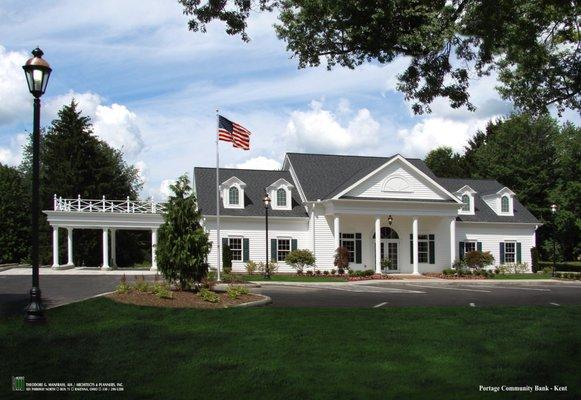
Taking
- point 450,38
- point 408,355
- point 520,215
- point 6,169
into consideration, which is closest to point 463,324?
point 408,355

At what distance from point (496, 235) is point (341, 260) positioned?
40.5 feet

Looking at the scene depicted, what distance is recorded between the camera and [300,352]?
30.3 ft

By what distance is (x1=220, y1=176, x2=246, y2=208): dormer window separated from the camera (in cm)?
3778

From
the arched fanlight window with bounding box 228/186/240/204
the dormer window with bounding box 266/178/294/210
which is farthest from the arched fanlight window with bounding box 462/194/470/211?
the arched fanlight window with bounding box 228/186/240/204

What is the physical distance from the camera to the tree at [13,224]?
153 feet

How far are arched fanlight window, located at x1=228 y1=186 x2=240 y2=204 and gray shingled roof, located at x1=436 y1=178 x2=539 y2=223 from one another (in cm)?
1349

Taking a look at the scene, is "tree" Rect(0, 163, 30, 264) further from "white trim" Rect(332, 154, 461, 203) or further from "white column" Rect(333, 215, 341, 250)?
"white trim" Rect(332, 154, 461, 203)

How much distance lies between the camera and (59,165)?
46.8 m

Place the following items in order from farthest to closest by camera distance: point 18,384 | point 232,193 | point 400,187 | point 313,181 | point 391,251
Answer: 1. point 313,181
2. point 391,251
3. point 400,187
4. point 232,193
5. point 18,384

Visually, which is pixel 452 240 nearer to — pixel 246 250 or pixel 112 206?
pixel 246 250

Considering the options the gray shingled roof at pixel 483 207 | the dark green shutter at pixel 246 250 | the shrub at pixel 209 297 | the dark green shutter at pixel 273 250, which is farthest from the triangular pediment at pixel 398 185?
the shrub at pixel 209 297

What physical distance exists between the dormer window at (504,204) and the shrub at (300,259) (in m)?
14.8

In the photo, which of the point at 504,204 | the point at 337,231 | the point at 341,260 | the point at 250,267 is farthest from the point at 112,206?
the point at 504,204

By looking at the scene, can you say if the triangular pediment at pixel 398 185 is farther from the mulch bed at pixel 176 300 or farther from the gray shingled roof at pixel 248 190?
the mulch bed at pixel 176 300
